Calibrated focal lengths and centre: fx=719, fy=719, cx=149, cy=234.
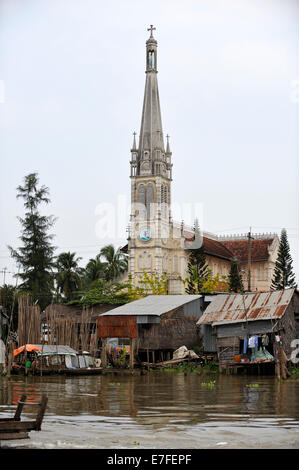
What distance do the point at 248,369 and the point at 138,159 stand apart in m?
59.3

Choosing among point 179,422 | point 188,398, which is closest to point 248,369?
point 188,398

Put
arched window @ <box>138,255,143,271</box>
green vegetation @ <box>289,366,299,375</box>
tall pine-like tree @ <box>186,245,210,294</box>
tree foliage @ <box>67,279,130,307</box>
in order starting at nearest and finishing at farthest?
1. green vegetation @ <box>289,366,299,375</box>
2. tree foliage @ <box>67,279,130,307</box>
3. tall pine-like tree @ <box>186,245,210,294</box>
4. arched window @ <box>138,255,143,271</box>

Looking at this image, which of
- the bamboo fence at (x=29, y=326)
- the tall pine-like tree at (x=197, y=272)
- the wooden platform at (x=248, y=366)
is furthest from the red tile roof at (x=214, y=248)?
the wooden platform at (x=248, y=366)

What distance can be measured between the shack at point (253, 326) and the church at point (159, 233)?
141 ft

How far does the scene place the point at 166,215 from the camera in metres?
87.4

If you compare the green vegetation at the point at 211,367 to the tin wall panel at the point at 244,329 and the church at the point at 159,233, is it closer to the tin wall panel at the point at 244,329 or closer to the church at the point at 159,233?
the tin wall panel at the point at 244,329

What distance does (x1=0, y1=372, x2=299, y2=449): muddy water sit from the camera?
38.3 ft

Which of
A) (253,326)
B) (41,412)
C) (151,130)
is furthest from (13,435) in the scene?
(151,130)

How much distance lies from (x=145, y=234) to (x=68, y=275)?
62.1 ft

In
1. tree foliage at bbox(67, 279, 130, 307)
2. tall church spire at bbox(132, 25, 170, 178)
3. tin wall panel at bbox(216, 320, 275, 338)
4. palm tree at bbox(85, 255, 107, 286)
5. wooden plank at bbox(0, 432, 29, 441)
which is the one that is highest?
tall church spire at bbox(132, 25, 170, 178)

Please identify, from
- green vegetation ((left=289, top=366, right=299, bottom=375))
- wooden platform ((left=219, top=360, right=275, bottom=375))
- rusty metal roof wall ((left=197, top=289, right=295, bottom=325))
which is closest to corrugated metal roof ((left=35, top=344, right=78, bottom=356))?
rusty metal roof wall ((left=197, top=289, right=295, bottom=325))

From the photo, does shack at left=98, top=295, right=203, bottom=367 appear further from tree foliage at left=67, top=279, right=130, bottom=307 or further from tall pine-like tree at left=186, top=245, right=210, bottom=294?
tall pine-like tree at left=186, top=245, right=210, bottom=294

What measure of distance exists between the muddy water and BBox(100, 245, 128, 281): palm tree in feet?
178
